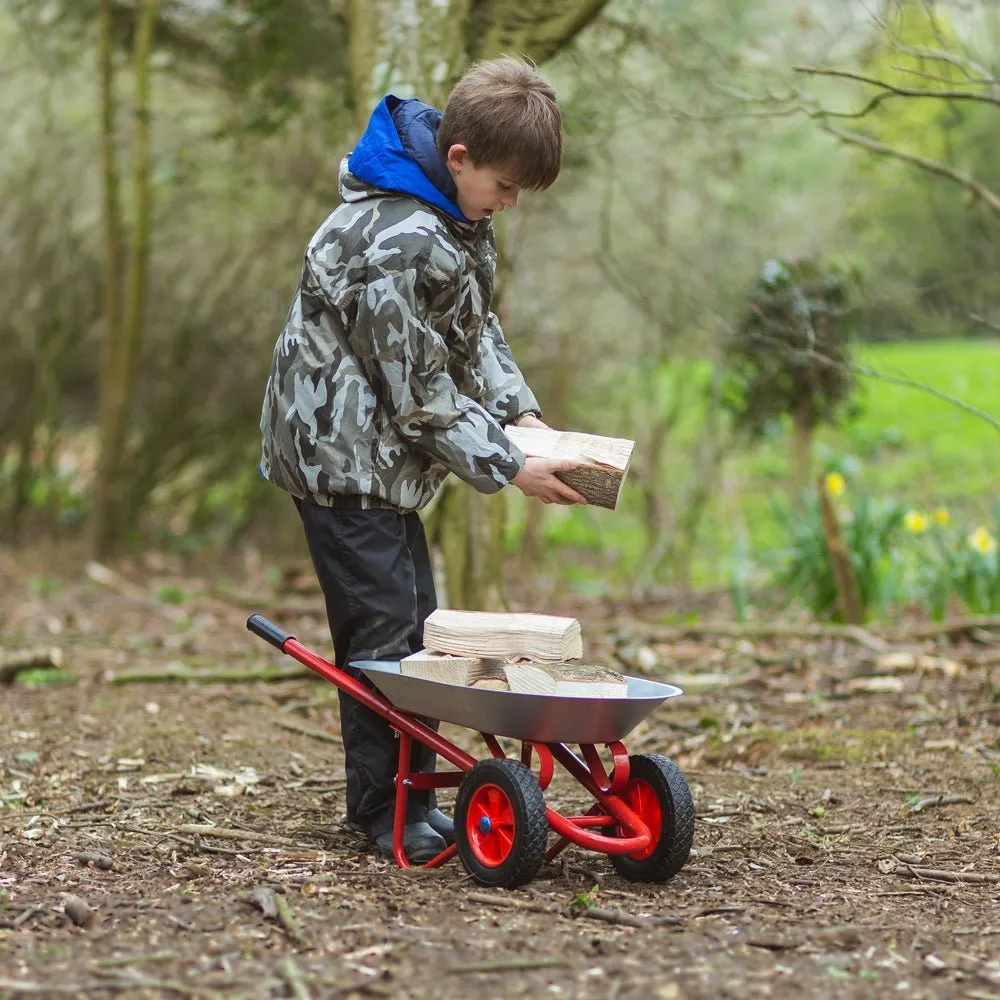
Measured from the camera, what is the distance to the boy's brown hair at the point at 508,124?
270 centimetres

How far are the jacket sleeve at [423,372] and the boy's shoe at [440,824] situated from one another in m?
0.92

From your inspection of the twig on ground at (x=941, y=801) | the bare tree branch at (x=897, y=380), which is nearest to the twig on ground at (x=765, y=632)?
the bare tree branch at (x=897, y=380)

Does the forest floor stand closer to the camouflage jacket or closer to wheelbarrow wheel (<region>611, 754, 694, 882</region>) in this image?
wheelbarrow wheel (<region>611, 754, 694, 882</region>)

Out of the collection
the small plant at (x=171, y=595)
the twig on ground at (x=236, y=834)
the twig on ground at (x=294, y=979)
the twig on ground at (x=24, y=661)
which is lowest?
the small plant at (x=171, y=595)

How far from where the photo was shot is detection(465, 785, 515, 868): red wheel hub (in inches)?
107

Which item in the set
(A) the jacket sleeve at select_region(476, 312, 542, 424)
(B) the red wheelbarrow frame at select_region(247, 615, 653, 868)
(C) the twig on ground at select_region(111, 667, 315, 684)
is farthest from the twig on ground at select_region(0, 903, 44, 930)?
(C) the twig on ground at select_region(111, 667, 315, 684)

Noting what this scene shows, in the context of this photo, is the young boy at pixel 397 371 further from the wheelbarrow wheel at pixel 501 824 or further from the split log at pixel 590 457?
the wheelbarrow wheel at pixel 501 824

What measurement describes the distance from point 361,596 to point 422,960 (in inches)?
39.9

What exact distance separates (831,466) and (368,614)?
246 inches

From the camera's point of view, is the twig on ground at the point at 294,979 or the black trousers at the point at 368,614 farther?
the black trousers at the point at 368,614

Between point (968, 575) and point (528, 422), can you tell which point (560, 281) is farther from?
point (528, 422)

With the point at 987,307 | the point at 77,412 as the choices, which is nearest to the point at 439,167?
the point at 987,307

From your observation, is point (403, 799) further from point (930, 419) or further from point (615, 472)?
point (930, 419)

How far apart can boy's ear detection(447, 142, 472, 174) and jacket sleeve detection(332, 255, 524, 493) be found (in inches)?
8.1
